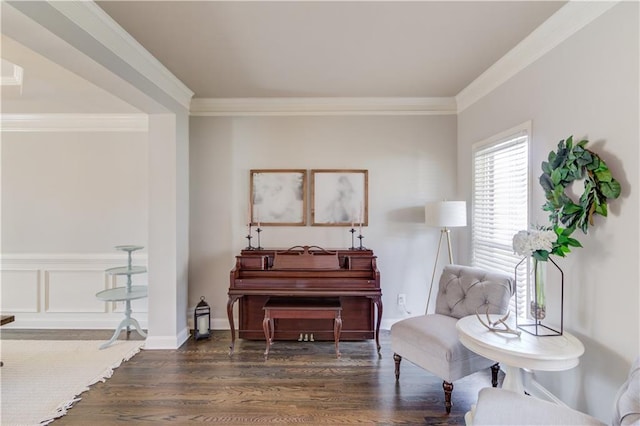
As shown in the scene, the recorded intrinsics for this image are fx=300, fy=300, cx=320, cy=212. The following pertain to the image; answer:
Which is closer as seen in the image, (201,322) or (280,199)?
(201,322)

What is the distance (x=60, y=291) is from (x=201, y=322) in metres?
1.85

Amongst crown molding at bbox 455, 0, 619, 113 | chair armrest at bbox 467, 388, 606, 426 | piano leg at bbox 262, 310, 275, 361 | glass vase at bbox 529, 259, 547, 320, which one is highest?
crown molding at bbox 455, 0, 619, 113

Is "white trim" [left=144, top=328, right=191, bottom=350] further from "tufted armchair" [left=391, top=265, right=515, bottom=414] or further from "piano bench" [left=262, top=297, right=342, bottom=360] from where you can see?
"tufted armchair" [left=391, top=265, right=515, bottom=414]

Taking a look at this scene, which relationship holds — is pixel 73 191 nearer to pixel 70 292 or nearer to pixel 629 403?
pixel 70 292

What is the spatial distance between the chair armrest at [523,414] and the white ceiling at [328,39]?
2156mm

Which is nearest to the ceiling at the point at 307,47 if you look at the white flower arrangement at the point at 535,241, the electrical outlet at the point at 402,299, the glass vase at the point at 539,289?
the white flower arrangement at the point at 535,241

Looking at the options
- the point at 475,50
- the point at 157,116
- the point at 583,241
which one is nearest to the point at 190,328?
the point at 157,116

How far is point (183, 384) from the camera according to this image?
243 cm

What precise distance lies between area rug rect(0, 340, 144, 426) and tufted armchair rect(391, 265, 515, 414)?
2.51 m

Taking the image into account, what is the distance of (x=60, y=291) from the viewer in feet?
11.8

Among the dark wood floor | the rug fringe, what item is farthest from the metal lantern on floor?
the rug fringe

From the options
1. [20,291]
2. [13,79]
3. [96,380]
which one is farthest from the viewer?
[20,291]

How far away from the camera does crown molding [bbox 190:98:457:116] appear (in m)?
3.41

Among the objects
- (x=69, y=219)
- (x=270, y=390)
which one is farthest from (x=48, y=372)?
(x=270, y=390)
